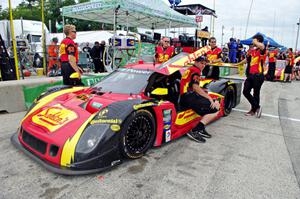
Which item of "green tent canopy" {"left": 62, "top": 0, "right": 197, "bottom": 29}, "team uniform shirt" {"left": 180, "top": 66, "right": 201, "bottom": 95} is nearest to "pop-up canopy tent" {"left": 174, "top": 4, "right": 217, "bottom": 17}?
"green tent canopy" {"left": 62, "top": 0, "right": 197, "bottom": 29}

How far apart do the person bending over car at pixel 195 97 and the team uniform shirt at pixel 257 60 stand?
2140 mm

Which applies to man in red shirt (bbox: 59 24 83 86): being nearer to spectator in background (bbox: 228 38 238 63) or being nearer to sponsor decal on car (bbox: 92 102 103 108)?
sponsor decal on car (bbox: 92 102 103 108)

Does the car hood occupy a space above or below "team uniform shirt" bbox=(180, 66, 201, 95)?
below

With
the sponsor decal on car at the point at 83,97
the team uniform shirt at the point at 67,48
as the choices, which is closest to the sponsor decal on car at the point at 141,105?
the sponsor decal on car at the point at 83,97

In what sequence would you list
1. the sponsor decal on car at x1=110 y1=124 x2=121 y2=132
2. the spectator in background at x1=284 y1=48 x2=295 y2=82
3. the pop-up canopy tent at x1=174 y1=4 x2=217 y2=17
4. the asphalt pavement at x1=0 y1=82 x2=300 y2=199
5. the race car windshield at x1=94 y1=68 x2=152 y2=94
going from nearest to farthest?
the asphalt pavement at x1=0 y1=82 x2=300 y2=199, the sponsor decal on car at x1=110 y1=124 x2=121 y2=132, the race car windshield at x1=94 y1=68 x2=152 y2=94, the spectator in background at x1=284 y1=48 x2=295 y2=82, the pop-up canopy tent at x1=174 y1=4 x2=217 y2=17

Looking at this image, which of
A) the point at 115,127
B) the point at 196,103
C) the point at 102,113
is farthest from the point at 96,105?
the point at 196,103

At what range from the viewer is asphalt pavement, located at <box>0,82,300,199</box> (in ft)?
7.98

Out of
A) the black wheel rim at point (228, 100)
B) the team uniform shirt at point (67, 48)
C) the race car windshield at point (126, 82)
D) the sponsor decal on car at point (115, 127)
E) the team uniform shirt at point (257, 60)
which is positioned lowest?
the black wheel rim at point (228, 100)

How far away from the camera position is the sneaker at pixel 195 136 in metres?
3.87

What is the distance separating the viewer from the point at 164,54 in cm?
801

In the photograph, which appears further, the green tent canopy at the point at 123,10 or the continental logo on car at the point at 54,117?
the green tent canopy at the point at 123,10

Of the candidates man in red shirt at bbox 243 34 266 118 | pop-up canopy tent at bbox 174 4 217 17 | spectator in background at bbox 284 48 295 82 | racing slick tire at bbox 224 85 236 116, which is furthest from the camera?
pop-up canopy tent at bbox 174 4 217 17

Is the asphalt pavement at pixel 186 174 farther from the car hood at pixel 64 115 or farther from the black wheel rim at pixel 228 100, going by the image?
the black wheel rim at pixel 228 100

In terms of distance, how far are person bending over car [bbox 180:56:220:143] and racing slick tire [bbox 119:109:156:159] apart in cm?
94
